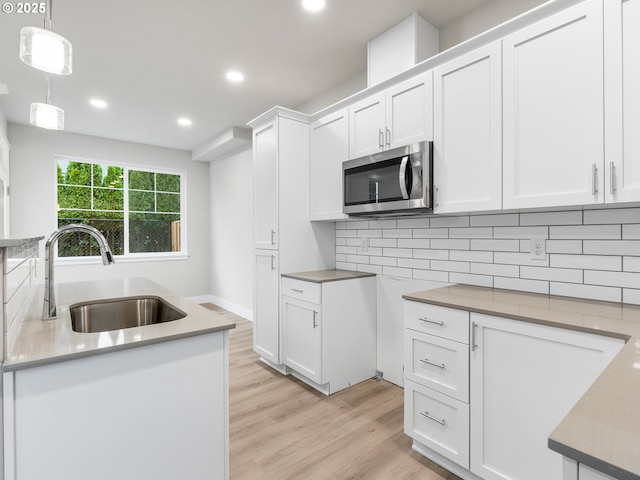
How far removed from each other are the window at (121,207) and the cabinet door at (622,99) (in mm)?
5643

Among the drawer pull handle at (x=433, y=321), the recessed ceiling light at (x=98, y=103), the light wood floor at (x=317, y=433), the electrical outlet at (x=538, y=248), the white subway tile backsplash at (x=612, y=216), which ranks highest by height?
the recessed ceiling light at (x=98, y=103)

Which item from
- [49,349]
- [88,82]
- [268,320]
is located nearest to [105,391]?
[49,349]

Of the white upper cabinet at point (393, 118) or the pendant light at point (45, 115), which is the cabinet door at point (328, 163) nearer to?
the white upper cabinet at point (393, 118)

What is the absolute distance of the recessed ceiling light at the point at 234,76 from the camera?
308cm

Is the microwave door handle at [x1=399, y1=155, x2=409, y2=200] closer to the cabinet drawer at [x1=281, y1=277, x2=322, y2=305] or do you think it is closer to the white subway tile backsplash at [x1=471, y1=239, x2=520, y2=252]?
the white subway tile backsplash at [x1=471, y1=239, x2=520, y2=252]

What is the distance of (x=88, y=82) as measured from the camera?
3.20 meters

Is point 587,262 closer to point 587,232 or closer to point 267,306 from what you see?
point 587,232

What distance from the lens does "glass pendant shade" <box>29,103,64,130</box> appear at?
83.5 inches

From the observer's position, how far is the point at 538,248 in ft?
6.29

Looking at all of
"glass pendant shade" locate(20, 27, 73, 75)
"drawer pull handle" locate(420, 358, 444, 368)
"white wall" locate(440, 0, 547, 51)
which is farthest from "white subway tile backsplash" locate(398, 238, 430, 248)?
"glass pendant shade" locate(20, 27, 73, 75)

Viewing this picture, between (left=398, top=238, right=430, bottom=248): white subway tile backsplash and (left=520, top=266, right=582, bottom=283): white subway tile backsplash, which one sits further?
(left=398, top=238, right=430, bottom=248): white subway tile backsplash

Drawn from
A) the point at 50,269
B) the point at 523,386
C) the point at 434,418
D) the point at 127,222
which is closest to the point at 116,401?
the point at 50,269

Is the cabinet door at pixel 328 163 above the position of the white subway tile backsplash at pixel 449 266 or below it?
above

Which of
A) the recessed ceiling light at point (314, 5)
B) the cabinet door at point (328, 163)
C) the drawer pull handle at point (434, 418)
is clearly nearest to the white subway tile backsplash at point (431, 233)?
the cabinet door at point (328, 163)
